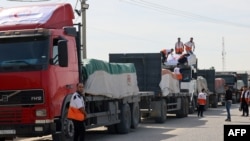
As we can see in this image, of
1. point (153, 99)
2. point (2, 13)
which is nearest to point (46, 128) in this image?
point (2, 13)

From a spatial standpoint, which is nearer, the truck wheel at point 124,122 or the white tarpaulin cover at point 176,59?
the truck wheel at point 124,122

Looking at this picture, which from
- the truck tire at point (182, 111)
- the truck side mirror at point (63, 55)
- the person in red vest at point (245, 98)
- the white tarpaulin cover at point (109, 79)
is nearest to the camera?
the truck side mirror at point (63, 55)

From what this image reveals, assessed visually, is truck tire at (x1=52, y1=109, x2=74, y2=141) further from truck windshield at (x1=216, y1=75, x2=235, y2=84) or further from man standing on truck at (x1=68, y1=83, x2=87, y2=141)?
truck windshield at (x1=216, y1=75, x2=235, y2=84)

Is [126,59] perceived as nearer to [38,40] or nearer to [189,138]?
[189,138]

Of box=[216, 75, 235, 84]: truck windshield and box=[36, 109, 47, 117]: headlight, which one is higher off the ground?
box=[216, 75, 235, 84]: truck windshield

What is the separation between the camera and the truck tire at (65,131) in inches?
509

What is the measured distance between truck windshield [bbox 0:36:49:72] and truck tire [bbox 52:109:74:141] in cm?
159

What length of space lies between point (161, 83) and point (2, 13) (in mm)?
11616

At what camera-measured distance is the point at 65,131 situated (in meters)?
13.2

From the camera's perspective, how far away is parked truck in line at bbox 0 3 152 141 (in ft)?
40.6

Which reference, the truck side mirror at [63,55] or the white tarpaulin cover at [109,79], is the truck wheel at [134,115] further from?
the truck side mirror at [63,55]

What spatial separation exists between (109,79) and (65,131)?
4.27 meters

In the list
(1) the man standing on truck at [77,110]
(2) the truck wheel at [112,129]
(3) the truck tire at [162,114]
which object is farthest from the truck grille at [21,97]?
(3) the truck tire at [162,114]

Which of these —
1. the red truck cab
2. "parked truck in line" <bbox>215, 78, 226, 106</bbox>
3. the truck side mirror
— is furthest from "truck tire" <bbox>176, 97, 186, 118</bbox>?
the truck side mirror
